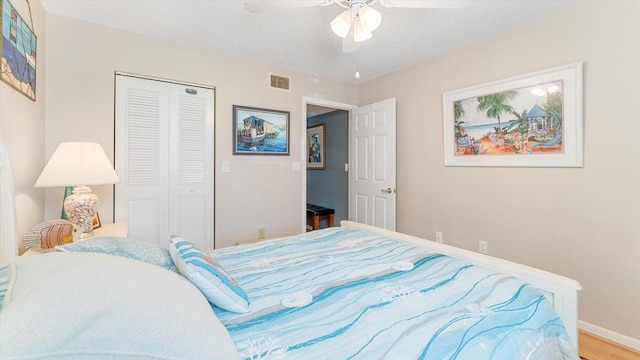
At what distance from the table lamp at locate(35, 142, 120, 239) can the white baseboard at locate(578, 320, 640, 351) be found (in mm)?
3552

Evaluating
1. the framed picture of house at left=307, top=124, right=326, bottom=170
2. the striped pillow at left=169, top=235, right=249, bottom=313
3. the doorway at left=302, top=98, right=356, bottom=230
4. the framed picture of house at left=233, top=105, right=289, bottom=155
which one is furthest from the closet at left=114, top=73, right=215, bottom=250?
the framed picture of house at left=307, top=124, right=326, bottom=170

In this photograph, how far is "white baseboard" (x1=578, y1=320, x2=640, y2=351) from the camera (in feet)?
6.11

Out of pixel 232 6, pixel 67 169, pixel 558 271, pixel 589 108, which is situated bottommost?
pixel 558 271

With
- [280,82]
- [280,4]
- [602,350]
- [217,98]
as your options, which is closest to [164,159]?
[217,98]

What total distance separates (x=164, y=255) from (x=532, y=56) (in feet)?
9.88

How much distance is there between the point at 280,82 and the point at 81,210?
7.75ft

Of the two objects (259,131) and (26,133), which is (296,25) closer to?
(259,131)

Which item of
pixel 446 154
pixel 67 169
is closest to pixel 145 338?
pixel 67 169

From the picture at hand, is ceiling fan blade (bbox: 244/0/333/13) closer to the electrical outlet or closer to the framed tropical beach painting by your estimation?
the framed tropical beach painting

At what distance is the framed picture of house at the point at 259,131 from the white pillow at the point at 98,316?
2529mm

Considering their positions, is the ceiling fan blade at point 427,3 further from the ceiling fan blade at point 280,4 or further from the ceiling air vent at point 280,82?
the ceiling air vent at point 280,82

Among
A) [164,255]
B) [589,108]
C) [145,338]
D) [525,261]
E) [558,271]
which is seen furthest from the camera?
[525,261]

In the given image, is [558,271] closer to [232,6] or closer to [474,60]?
[474,60]

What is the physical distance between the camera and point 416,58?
3.13 meters
